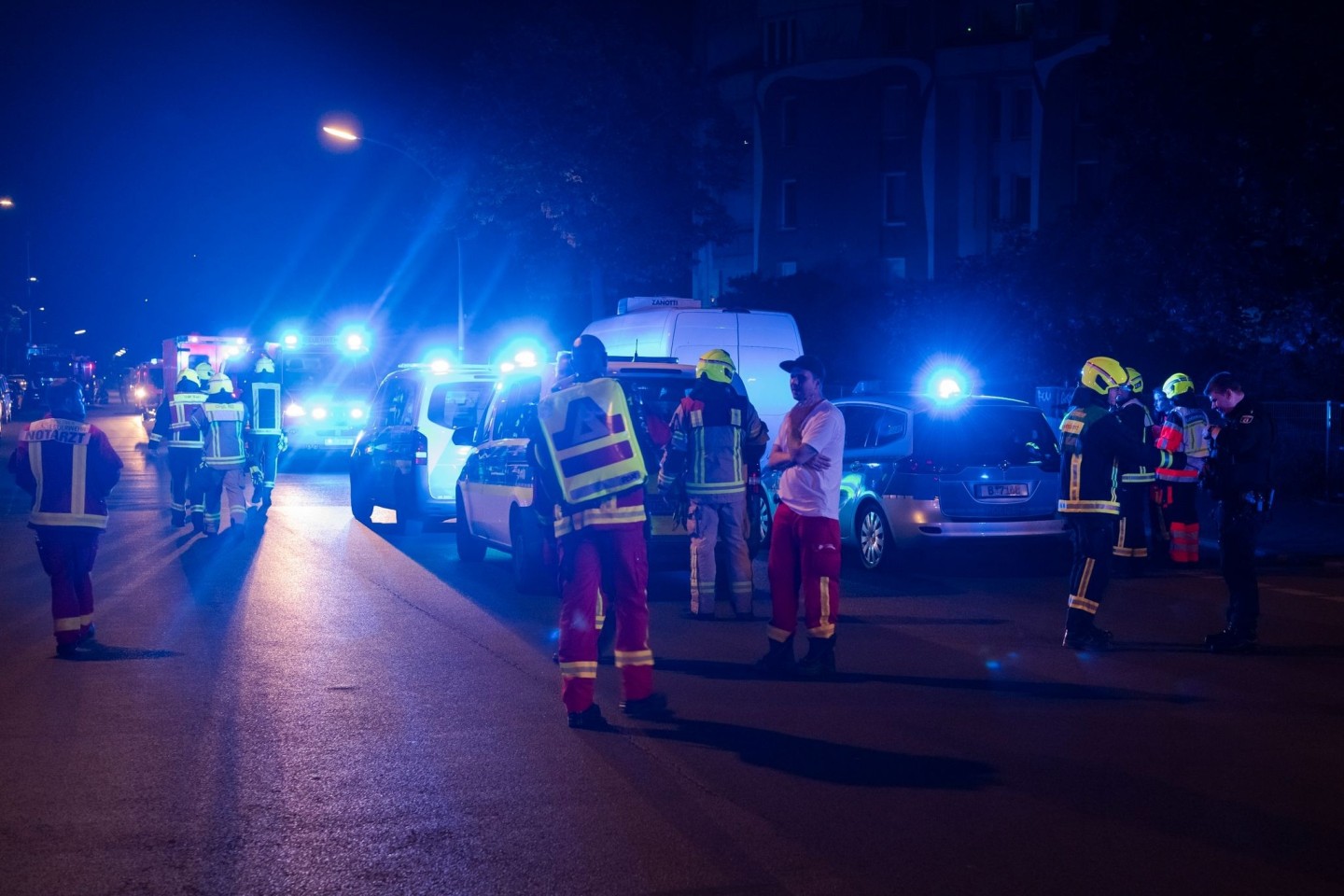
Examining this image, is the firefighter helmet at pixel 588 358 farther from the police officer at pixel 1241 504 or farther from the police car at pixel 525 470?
the police officer at pixel 1241 504

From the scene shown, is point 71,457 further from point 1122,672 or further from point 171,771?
point 1122,672

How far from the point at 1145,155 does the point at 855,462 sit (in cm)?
1223

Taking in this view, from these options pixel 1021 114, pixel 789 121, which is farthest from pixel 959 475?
pixel 789 121

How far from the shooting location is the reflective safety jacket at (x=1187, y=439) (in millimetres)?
14688

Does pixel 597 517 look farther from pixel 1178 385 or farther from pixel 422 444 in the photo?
pixel 422 444

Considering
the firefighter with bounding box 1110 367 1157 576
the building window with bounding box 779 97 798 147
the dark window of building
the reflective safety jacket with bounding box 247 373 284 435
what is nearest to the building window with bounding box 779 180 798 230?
the building window with bounding box 779 97 798 147

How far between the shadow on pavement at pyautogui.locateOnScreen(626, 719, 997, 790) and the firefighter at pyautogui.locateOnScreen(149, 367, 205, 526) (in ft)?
37.8

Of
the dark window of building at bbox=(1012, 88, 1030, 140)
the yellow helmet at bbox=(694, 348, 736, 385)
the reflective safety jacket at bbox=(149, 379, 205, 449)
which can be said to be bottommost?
the reflective safety jacket at bbox=(149, 379, 205, 449)

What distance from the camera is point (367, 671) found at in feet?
30.1

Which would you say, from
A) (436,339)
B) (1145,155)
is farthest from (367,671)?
(436,339)

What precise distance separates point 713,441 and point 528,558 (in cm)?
242

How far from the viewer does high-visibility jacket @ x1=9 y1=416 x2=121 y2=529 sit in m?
10.0

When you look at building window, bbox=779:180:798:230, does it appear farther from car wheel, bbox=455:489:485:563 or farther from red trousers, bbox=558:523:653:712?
red trousers, bbox=558:523:653:712

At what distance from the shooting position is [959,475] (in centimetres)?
1362
